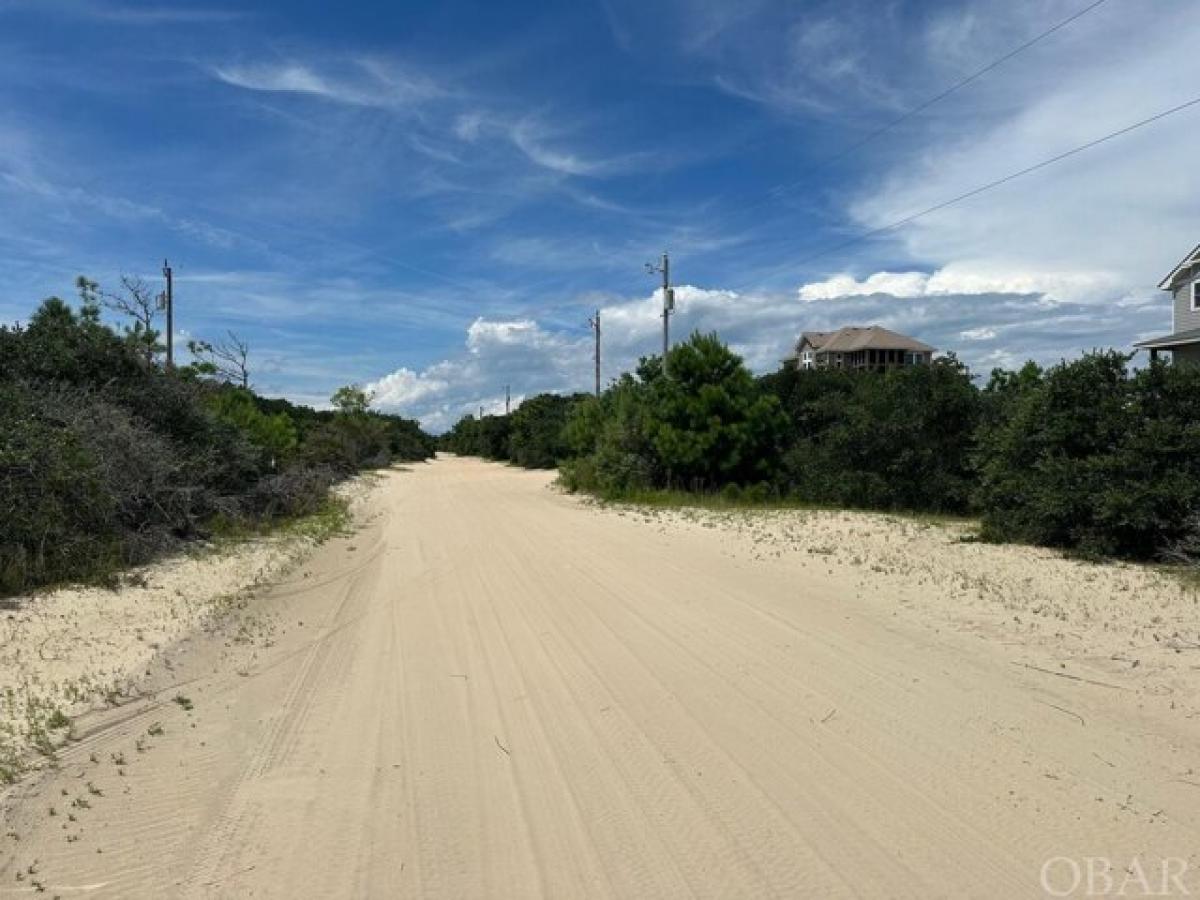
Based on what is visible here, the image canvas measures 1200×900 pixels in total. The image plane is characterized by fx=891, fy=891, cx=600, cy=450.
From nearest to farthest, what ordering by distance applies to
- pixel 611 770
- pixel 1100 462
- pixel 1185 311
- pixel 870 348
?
pixel 611 770 < pixel 1100 462 < pixel 1185 311 < pixel 870 348

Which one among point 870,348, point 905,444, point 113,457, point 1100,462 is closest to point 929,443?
point 905,444

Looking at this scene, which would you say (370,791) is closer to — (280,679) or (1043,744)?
(280,679)

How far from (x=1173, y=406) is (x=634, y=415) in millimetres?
17443

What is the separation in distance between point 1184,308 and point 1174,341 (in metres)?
3.73

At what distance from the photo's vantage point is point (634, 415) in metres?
29.1

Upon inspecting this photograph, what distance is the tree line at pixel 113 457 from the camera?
11648 mm

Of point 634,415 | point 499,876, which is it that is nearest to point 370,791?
point 499,876

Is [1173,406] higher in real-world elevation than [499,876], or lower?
higher

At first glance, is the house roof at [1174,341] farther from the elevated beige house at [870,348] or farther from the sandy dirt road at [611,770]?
the elevated beige house at [870,348]

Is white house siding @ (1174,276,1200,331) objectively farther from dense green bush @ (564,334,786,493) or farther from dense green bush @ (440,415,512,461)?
dense green bush @ (440,415,512,461)

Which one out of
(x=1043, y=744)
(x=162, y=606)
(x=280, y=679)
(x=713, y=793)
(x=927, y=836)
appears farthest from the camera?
(x=162, y=606)

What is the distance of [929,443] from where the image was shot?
846 inches

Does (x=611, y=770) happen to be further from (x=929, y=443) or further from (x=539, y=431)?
(x=539, y=431)

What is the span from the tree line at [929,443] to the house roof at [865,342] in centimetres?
3863
